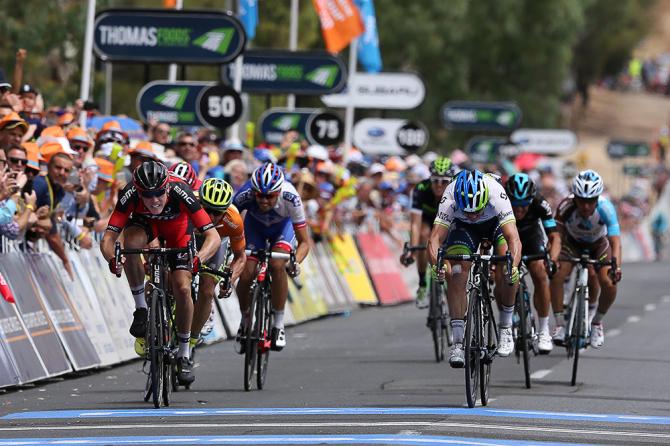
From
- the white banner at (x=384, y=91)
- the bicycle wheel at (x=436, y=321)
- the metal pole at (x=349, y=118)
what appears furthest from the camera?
the white banner at (x=384, y=91)

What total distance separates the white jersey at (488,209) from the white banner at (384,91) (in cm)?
1958

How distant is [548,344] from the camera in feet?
55.3

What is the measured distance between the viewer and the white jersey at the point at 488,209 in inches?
563

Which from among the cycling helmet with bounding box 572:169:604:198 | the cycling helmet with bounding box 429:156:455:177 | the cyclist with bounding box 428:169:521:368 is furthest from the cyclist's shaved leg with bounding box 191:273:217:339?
the cycling helmet with bounding box 429:156:455:177

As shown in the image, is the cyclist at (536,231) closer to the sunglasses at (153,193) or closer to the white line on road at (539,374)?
the white line on road at (539,374)

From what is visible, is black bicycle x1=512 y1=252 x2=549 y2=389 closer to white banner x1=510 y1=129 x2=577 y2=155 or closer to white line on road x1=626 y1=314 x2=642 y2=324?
white line on road x1=626 y1=314 x2=642 y2=324

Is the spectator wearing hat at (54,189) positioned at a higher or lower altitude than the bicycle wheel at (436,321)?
higher

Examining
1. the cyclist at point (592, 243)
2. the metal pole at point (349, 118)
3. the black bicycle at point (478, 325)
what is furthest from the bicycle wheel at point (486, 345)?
the metal pole at point (349, 118)

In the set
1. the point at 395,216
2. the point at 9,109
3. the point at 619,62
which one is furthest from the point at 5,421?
the point at 619,62

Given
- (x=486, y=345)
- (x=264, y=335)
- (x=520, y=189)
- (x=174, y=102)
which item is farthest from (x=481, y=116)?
(x=486, y=345)

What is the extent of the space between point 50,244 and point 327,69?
36.3ft

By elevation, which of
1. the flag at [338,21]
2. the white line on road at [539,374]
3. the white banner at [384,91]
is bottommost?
the white line on road at [539,374]

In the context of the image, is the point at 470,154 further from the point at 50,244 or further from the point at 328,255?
the point at 50,244

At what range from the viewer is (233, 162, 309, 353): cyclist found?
15.5m
